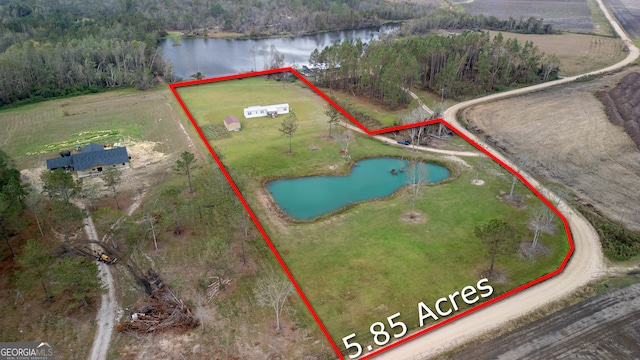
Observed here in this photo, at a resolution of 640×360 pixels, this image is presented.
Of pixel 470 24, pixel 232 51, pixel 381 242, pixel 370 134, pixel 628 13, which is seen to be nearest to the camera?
pixel 381 242

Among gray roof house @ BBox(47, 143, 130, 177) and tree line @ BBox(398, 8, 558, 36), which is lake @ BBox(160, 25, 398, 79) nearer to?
tree line @ BBox(398, 8, 558, 36)

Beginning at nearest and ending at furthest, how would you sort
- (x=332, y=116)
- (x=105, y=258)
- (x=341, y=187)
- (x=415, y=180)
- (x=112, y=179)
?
(x=105, y=258) → (x=112, y=179) → (x=341, y=187) → (x=415, y=180) → (x=332, y=116)

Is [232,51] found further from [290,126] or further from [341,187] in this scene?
[341,187]

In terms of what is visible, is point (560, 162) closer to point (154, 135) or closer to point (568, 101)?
point (568, 101)

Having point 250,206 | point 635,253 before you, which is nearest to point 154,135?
point 250,206

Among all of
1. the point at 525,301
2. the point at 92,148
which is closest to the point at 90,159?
the point at 92,148

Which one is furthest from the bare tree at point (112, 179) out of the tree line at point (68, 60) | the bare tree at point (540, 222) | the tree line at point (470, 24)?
the tree line at point (470, 24)

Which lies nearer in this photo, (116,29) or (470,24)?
(116,29)
